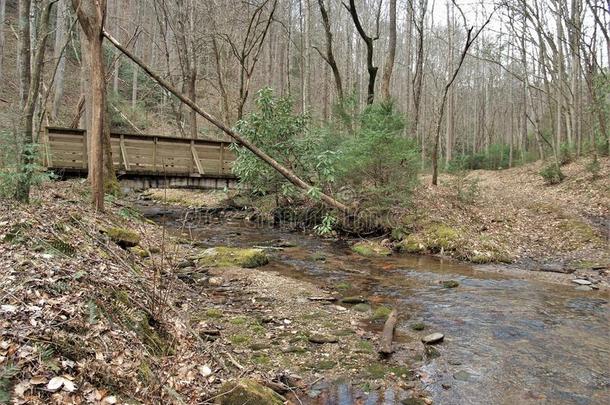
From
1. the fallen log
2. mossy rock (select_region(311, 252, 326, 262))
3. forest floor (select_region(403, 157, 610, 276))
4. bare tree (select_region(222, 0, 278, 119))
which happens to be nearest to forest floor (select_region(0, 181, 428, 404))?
the fallen log

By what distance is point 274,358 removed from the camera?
491 centimetres

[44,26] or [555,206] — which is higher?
[44,26]

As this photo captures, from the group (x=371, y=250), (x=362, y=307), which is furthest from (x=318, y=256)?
(x=362, y=307)

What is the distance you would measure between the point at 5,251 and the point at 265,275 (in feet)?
15.9

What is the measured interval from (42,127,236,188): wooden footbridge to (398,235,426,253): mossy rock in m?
7.81

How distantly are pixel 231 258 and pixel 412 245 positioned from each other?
5.30 m

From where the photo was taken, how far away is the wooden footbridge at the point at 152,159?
47.2 ft

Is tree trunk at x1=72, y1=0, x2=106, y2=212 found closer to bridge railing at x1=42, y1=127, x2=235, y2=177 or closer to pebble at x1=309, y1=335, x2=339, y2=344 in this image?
pebble at x1=309, y1=335, x2=339, y2=344

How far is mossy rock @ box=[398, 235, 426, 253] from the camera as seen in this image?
1164 centimetres

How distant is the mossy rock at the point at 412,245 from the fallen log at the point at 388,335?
536cm

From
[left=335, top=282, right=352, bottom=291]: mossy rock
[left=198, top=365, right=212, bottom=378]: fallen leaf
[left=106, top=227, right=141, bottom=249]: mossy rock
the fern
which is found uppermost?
the fern

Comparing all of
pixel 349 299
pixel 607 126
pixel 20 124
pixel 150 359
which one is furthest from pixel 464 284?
pixel 607 126

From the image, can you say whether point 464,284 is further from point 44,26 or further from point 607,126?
point 607,126

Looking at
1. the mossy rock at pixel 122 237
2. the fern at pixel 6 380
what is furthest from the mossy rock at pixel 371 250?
the fern at pixel 6 380
